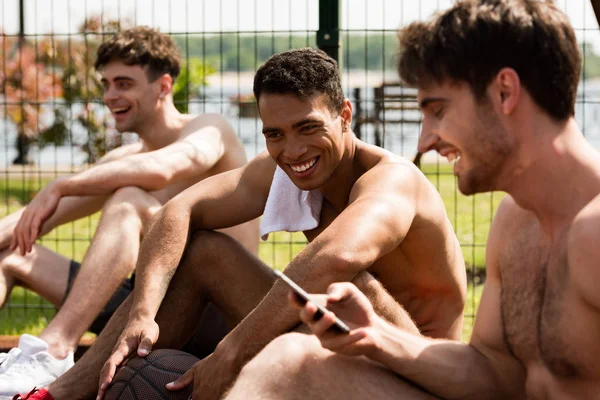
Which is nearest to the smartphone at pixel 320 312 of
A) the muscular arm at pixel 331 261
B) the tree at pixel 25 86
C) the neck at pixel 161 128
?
the muscular arm at pixel 331 261

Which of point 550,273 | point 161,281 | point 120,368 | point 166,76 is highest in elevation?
point 166,76

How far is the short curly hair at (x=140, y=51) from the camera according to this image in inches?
221

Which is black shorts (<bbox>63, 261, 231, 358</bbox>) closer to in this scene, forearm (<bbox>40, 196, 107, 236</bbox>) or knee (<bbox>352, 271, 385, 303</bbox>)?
knee (<bbox>352, 271, 385, 303</bbox>)

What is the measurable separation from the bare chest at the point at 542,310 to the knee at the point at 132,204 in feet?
8.21

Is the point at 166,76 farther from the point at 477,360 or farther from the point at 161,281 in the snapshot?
the point at 477,360

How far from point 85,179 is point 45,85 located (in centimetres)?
968

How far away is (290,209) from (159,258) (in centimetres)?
53

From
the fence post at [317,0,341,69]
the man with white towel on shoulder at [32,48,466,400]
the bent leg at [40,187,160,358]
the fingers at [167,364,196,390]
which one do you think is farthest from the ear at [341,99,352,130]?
the fence post at [317,0,341,69]

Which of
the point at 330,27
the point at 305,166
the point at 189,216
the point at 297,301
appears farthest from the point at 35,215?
the point at 297,301

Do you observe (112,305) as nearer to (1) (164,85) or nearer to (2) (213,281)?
(2) (213,281)

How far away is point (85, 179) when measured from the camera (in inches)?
194

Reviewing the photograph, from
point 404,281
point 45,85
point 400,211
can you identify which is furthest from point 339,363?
point 45,85

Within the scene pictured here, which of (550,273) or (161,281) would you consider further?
(161,281)

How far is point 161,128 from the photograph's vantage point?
560 centimetres
